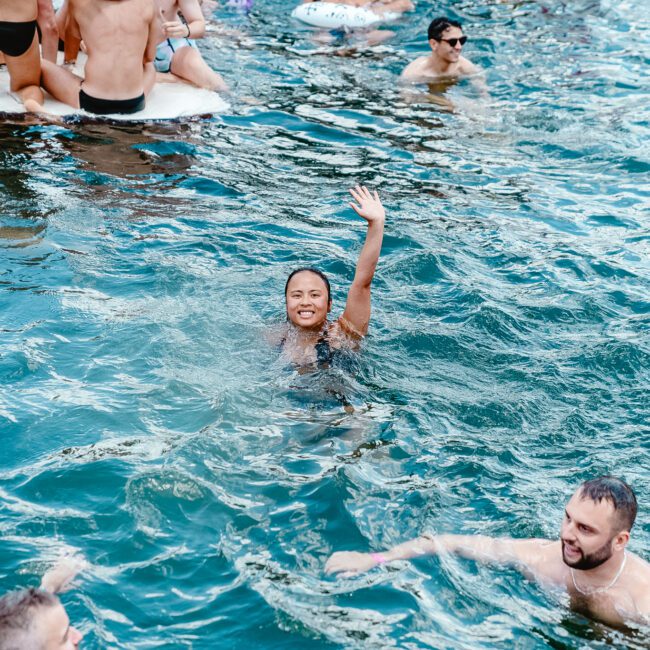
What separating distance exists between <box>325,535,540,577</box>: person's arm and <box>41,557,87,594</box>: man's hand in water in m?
1.19

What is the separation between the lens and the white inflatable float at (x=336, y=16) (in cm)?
1515

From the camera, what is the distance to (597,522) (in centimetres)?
436

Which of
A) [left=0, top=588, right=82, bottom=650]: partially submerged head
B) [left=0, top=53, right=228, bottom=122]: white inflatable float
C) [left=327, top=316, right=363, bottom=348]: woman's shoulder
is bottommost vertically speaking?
[left=327, top=316, right=363, bottom=348]: woman's shoulder

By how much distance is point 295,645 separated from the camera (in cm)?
420

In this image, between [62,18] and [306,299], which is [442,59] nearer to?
[62,18]

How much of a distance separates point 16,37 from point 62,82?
805 millimetres

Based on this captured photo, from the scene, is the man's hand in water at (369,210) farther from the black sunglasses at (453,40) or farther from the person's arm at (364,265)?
the black sunglasses at (453,40)

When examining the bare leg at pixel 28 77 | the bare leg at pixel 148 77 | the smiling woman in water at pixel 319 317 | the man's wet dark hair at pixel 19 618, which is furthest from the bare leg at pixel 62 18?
the man's wet dark hair at pixel 19 618

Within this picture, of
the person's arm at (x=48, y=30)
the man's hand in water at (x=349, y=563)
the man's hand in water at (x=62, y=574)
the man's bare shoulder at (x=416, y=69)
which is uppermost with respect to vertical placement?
the person's arm at (x=48, y=30)

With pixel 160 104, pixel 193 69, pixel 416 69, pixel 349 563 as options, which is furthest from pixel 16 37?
pixel 349 563

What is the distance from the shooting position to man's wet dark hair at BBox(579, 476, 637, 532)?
4.37 m

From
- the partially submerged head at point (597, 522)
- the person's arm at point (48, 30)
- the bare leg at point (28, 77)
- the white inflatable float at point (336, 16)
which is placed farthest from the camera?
the white inflatable float at point (336, 16)

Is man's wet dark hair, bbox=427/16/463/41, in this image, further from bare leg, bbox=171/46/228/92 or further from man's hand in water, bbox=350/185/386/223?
man's hand in water, bbox=350/185/386/223

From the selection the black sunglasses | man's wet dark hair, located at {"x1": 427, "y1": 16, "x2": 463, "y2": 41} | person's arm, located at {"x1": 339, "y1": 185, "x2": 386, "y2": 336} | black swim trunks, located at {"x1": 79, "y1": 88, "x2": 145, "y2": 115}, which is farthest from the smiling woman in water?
man's wet dark hair, located at {"x1": 427, "y1": 16, "x2": 463, "y2": 41}
